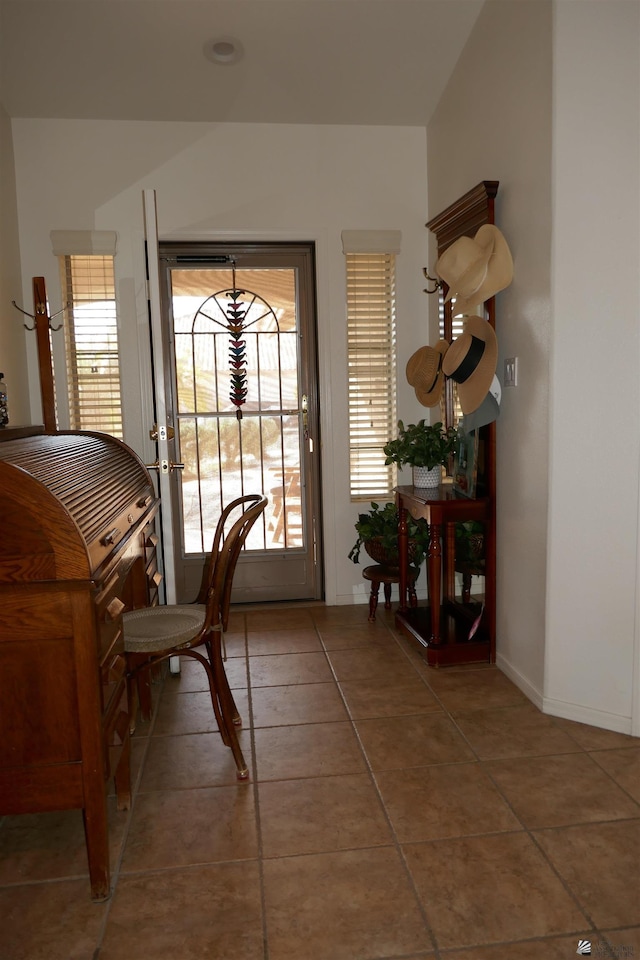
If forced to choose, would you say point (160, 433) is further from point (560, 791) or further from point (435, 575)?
point (560, 791)

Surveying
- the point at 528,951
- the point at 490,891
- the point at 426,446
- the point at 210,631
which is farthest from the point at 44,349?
the point at 528,951

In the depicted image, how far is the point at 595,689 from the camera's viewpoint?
261 cm

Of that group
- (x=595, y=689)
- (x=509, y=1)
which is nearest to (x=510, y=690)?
(x=595, y=689)

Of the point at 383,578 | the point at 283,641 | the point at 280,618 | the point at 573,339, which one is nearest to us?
the point at 573,339

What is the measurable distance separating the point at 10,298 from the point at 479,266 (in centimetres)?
231

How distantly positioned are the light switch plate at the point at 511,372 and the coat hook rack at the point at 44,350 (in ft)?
6.32

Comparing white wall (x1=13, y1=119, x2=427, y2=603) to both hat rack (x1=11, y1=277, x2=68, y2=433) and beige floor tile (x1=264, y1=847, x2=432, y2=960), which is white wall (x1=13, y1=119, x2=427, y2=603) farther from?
beige floor tile (x1=264, y1=847, x2=432, y2=960)

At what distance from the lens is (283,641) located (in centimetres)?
361

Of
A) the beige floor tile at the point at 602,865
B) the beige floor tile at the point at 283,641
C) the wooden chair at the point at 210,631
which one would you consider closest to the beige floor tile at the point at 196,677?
the beige floor tile at the point at 283,641

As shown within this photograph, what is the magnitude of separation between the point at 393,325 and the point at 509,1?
1648 mm

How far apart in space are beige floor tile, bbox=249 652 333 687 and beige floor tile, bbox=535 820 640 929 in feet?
4.36

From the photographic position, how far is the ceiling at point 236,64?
121 inches

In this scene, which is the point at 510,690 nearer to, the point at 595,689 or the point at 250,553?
the point at 595,689

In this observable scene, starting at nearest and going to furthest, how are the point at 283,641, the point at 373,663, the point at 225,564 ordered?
1. the point at 225,564
2. the point at 373,663
3. the point at 283,641
